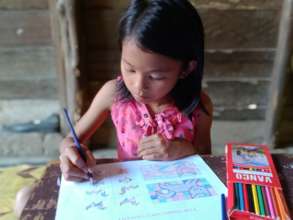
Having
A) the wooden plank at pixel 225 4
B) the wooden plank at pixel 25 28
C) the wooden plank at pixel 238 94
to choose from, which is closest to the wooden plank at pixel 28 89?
the wooden plank at pixel 25 28

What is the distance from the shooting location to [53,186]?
31.4 inches

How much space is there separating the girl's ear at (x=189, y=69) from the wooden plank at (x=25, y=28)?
1.10 metres

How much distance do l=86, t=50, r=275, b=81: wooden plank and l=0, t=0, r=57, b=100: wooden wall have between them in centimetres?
22

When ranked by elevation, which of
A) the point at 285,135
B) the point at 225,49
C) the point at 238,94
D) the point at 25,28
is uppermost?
the point at 25,28

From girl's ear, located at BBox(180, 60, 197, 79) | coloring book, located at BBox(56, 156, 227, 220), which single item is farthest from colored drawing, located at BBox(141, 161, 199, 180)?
girl's ear, located at BBox(180, 60, 197, 79)

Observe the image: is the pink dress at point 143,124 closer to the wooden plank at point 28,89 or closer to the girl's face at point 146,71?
the girl's face at point 146,71

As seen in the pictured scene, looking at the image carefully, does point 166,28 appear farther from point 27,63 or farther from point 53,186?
point 27,63

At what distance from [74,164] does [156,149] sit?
0.19 m

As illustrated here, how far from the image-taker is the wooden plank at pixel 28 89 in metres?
2.07

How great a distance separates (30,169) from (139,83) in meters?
1.20

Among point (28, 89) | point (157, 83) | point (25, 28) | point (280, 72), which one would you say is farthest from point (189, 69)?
point (28, 89)

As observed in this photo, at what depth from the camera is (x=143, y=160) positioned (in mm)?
889

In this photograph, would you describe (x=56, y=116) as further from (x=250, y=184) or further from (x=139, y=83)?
(x=250, y=184)

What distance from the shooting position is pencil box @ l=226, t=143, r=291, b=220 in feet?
2.25
